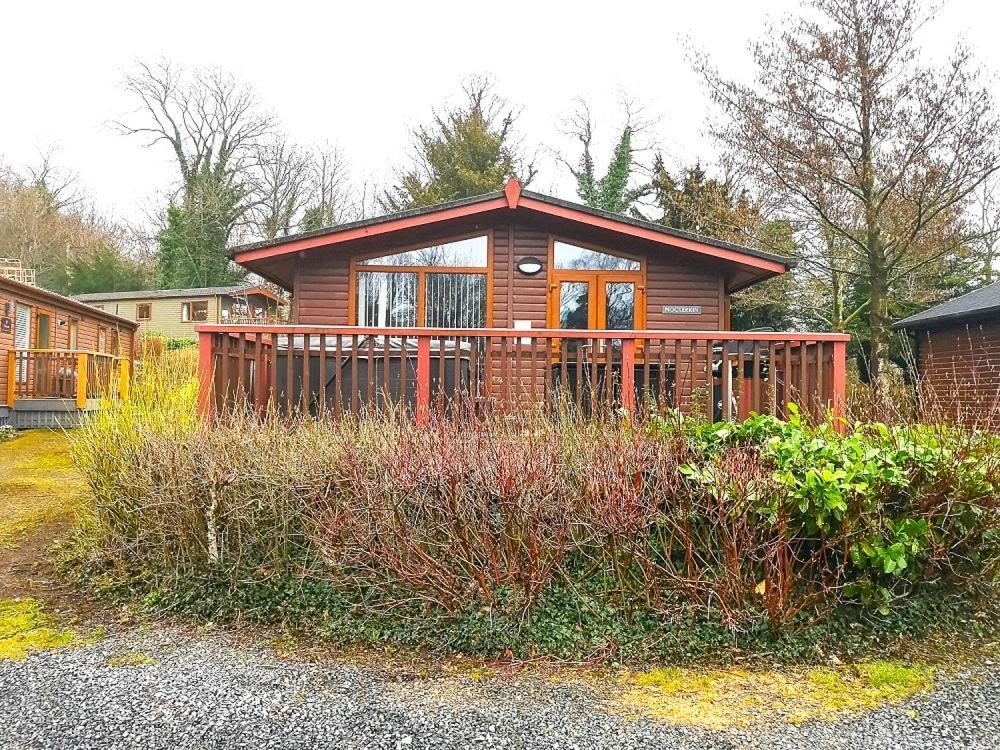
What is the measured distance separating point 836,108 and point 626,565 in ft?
39.9

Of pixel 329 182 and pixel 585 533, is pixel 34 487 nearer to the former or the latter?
pixel 585 533

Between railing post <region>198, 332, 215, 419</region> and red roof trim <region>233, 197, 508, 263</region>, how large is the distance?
3.84 metres

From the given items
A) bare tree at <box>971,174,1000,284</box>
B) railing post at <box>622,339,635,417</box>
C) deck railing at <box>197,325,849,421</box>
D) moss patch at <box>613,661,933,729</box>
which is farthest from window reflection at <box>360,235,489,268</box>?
bare tree at <box>971,174,1000,284</box>

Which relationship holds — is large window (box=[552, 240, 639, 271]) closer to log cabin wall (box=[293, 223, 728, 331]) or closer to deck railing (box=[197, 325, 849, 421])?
log cabin wall (box=[293, 223, 728, 331])

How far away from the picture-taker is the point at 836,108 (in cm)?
1177

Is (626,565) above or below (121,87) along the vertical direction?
below

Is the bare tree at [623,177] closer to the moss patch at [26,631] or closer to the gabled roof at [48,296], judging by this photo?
the gabled roof at [48,296]

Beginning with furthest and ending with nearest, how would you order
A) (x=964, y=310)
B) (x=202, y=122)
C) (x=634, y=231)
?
(x=202, y=122) → (x=964, y=310) → (x=634, y=231)

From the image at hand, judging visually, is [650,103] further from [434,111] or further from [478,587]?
[478,587]

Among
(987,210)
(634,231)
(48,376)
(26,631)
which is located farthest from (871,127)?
(48,376)

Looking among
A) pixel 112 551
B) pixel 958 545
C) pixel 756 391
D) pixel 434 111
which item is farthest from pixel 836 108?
pixel 434 111

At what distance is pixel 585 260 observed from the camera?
29.4 ft

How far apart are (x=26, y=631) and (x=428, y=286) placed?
21.1 feet

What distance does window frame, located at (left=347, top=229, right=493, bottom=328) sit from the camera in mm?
8719
